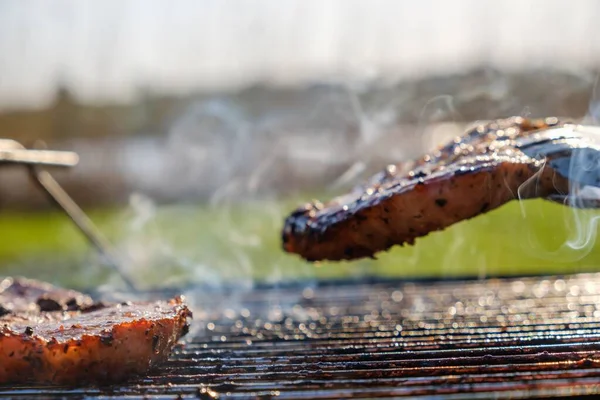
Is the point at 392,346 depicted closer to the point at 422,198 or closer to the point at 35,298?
the point at 422,198

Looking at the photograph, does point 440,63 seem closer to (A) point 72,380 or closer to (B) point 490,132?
(B) point 490,132

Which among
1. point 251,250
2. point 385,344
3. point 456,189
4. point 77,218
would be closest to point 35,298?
point 77,218

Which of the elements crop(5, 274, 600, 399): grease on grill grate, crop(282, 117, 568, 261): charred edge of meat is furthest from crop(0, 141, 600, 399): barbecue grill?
crop(282, 117, 568, 261): charred edge of meat

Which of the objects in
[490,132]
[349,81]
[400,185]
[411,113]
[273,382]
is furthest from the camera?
[411,113]

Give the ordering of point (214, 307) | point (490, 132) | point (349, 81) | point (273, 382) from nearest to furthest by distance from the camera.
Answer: point (273, 382)
point (490, 132)
point (214, 307)
point (349, 81)

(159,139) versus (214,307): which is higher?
(159,139)

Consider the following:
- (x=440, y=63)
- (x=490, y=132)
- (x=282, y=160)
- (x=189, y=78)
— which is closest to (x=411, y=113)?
(x=440, y=63)

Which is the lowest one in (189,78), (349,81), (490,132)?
(490,132)
